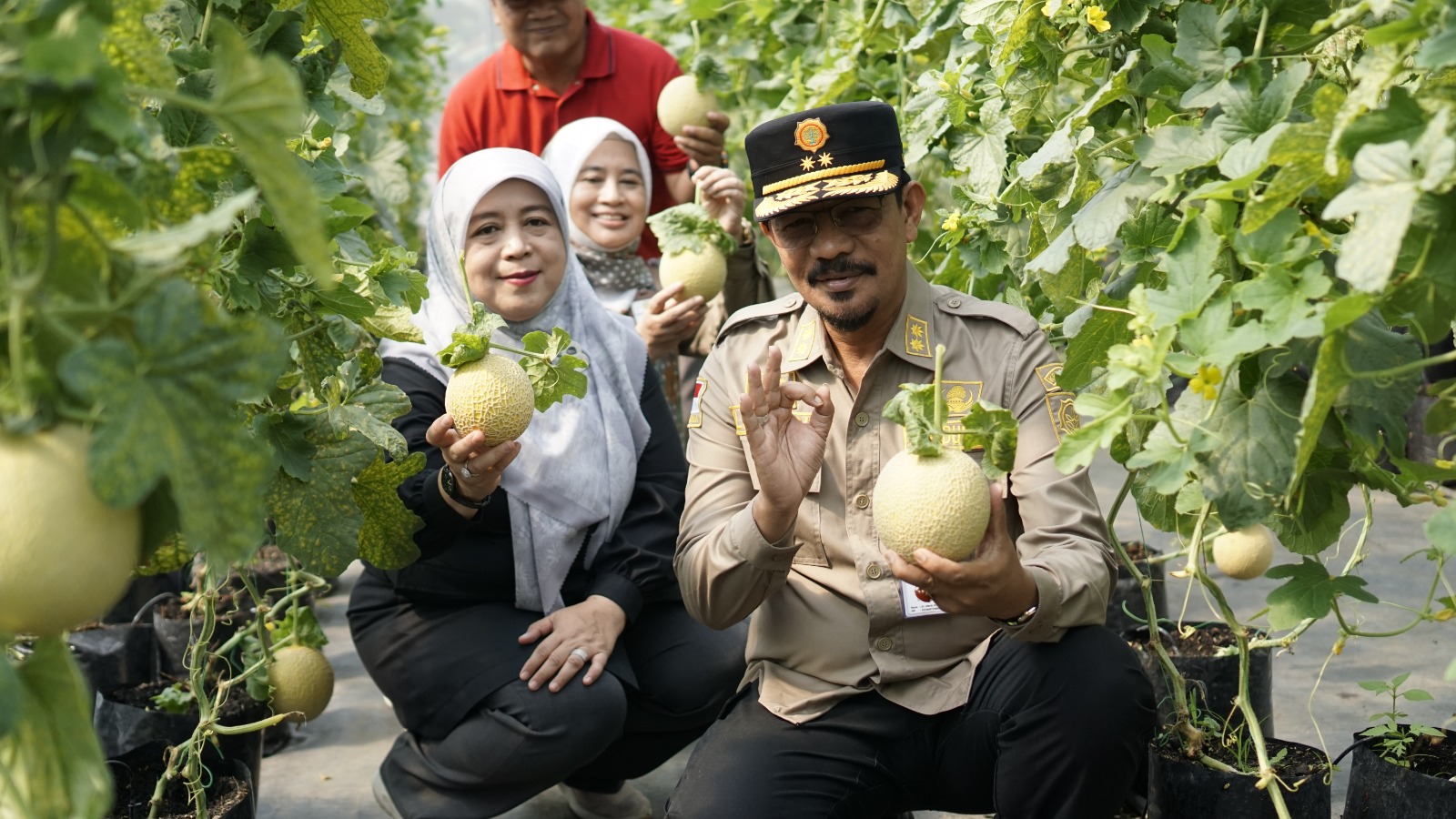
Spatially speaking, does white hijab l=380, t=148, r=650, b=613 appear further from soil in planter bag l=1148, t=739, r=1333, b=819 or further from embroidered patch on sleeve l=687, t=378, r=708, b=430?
soil in planter bag l=1148, t=739, r=1333, b=819

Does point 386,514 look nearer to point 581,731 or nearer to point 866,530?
point 581,731

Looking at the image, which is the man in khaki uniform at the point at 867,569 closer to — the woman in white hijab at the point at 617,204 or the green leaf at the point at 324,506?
the green leaf at the point at 324,506

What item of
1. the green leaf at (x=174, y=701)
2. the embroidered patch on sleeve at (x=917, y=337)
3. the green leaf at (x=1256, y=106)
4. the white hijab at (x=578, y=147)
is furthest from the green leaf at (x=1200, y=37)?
the green leaf at (x=174, y=701)

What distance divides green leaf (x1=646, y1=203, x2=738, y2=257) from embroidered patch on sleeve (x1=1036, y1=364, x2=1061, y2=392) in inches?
62.5

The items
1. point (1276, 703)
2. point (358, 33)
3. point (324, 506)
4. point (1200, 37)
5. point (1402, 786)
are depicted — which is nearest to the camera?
point (1200, 37)

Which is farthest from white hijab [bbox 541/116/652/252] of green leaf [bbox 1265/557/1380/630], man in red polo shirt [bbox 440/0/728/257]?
green leaf [bbox 1265/557/1380/630]

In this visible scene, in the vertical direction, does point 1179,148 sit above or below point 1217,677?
above

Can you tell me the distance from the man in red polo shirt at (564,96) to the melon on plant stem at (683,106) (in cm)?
7

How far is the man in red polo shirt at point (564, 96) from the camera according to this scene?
169 inches

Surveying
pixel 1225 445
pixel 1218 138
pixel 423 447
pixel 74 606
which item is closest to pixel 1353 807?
pixel 1225 445

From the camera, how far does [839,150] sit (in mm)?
2480

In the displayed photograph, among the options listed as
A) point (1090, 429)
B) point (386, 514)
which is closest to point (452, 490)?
point (386, 514)

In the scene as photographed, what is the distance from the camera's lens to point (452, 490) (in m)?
2.75

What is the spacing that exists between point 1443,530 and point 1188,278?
0.45m
